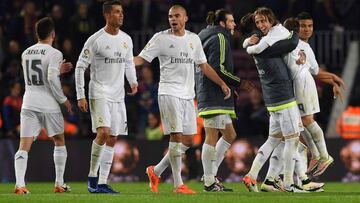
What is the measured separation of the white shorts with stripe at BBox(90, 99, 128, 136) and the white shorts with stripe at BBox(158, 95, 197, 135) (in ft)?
Answer: 1.96

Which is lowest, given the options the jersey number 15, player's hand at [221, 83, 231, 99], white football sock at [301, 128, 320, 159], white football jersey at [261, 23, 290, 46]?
white football sock at [301, 128, 320, 159]

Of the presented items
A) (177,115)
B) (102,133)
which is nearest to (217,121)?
(177,115)

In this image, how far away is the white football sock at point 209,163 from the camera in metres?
18.9

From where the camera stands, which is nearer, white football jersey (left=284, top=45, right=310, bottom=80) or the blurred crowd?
white football jersey (left=284, top=45, right=310, bottom=80)

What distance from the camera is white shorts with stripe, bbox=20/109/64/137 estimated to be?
18.6 meters

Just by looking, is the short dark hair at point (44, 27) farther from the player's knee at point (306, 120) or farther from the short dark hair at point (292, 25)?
the player's knee at point (306, 120)

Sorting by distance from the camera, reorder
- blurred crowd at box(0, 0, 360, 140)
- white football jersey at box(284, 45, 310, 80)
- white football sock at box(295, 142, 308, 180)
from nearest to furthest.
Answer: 1. white football jersey at box(284, 45, 310, 80)
2. white football sock at box(295, 142, 308, 180)
3. blurred crowd at box(0, 0, 360, 140)

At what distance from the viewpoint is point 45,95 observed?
18672mm

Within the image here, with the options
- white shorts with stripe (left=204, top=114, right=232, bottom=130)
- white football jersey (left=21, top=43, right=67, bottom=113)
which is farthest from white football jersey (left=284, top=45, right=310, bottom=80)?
white football jersey (left=21, top=43, right=67, bottom=113)

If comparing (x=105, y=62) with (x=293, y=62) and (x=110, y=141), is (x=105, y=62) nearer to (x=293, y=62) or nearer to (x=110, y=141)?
(x=110, y=141)

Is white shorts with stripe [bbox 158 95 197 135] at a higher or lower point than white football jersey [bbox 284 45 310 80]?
lower

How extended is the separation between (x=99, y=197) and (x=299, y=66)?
3793mm

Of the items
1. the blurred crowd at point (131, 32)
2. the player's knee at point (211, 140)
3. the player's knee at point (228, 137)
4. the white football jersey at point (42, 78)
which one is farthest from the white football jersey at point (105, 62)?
the blurred crowd at point (131, 32)

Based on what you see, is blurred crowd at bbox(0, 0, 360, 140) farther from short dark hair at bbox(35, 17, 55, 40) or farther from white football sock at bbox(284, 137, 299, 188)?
white football sock at bbox(284, 137, 299, 188)
